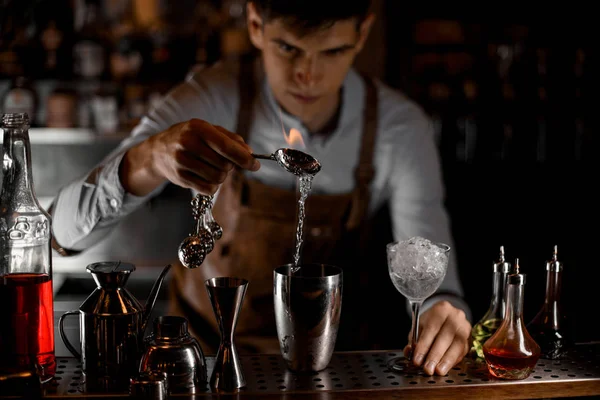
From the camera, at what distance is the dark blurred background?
3.68 metres

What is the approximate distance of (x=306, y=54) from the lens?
2.12 meters

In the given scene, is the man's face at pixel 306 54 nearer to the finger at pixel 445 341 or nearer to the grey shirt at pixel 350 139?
the grey shirt at pixel 350 139

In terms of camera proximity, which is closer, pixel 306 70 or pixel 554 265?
pixel 554 265

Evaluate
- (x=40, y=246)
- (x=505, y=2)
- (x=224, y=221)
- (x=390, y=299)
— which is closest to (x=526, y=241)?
(x=390, y=299)

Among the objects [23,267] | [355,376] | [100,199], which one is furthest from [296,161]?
[100,199]

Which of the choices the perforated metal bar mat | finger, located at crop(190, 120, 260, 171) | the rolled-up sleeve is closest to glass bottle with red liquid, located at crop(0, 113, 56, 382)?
the perforated metal bar mat

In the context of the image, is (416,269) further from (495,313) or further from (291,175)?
(291,175)

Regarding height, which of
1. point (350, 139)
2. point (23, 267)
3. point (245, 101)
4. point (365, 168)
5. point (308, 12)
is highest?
point (308, 12)

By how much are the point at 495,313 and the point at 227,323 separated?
1.73ft

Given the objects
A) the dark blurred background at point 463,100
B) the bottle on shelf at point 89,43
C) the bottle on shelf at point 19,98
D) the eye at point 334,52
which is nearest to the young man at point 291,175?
the eye at point 334,52

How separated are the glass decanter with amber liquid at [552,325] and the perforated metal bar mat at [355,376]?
2 cm

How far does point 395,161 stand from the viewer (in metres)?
2.53

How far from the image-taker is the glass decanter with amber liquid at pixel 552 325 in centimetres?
144

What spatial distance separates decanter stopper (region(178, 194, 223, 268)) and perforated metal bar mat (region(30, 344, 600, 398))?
22 cm
